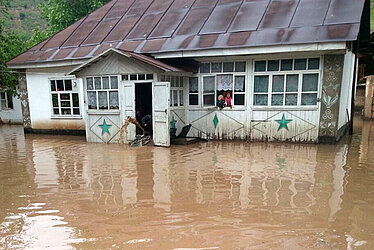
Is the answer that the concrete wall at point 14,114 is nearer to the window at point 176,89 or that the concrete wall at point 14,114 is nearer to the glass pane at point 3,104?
the glass pane at point 3,104

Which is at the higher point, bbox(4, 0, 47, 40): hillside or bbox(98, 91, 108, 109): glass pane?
bbox(4, 0, 47, 40): hillside

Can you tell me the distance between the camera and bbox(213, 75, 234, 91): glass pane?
9.48m

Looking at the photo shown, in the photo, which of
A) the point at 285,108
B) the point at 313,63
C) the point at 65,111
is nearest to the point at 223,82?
the point at 285,108

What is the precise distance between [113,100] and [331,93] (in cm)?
692

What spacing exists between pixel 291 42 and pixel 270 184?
4.62 m

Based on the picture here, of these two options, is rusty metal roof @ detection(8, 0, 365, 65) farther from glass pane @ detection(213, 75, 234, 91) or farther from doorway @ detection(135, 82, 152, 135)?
doorway @ detection(135, 82, 152, 135)

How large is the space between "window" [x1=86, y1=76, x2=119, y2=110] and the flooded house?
0.11 feet

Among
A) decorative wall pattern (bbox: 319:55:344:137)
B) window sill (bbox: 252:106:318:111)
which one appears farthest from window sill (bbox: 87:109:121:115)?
decorative wall pattern (bbox: 319:55:344:137)

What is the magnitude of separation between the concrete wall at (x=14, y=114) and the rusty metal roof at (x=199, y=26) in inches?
273

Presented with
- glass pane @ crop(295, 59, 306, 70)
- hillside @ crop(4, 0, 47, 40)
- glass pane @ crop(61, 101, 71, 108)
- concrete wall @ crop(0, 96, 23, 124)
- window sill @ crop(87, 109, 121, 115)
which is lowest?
concrete wall @ crop(0, 96, 23, 124)

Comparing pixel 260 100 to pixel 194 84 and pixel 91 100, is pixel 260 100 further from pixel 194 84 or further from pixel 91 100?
pixel 91 100

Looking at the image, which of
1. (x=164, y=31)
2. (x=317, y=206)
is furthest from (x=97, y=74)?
(x=317, y=206)

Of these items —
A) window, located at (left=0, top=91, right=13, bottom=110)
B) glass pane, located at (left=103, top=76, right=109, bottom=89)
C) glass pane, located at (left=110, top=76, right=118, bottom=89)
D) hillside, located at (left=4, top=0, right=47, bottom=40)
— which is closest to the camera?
glass pane, located at (left=110, top=76, right=118, bottom=89)

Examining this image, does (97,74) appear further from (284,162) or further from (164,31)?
(284,162)
